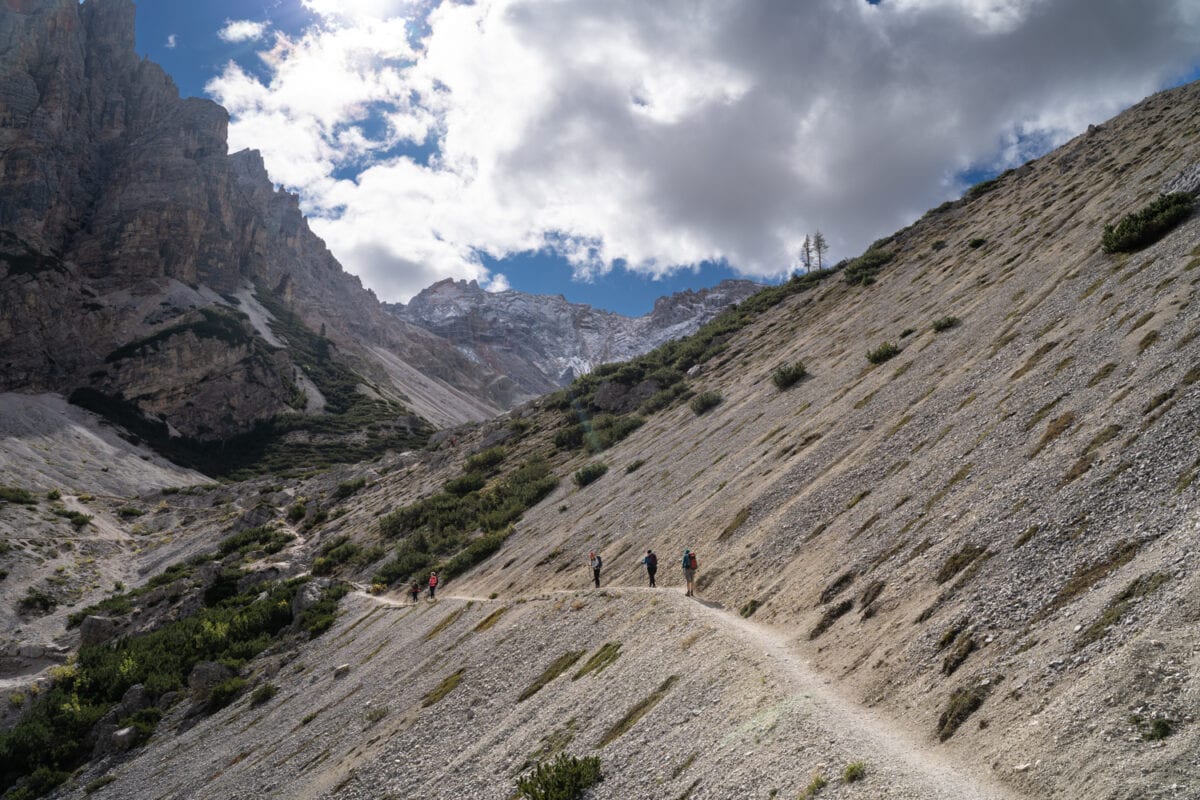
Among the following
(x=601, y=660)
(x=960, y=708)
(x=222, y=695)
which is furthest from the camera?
(x=222, y=695)

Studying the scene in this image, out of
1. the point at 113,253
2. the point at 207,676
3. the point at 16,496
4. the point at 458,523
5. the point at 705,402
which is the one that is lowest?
the point at 207,676

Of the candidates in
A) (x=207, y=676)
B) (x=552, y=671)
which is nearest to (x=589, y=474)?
(x=207, y=676)

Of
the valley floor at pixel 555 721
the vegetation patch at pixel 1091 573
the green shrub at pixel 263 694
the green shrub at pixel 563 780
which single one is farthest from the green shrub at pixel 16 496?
the vegetation patch at pixel 1091 573

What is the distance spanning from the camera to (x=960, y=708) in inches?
355

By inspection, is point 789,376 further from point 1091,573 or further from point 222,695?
point 222,695

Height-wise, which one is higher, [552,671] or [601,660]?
[601,660]

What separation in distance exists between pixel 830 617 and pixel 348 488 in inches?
2711

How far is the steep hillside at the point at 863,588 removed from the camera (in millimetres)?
8555

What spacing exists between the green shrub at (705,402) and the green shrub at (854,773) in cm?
3687

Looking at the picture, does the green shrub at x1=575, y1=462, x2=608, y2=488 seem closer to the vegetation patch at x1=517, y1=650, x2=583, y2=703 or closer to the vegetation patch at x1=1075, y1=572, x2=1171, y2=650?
the vegetation patch at x1=517, y1=650, x2=583, y2=703

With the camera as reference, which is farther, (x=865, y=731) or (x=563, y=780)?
(x=563, y=780)

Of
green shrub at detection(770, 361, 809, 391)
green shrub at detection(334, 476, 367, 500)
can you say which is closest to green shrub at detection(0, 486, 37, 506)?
green shrub at detection(334, 476, 367, 500)

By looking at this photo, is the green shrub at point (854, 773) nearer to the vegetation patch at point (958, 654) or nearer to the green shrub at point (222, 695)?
the vegetation patch at point (958, 654)

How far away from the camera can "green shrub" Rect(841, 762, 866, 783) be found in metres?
8.34
